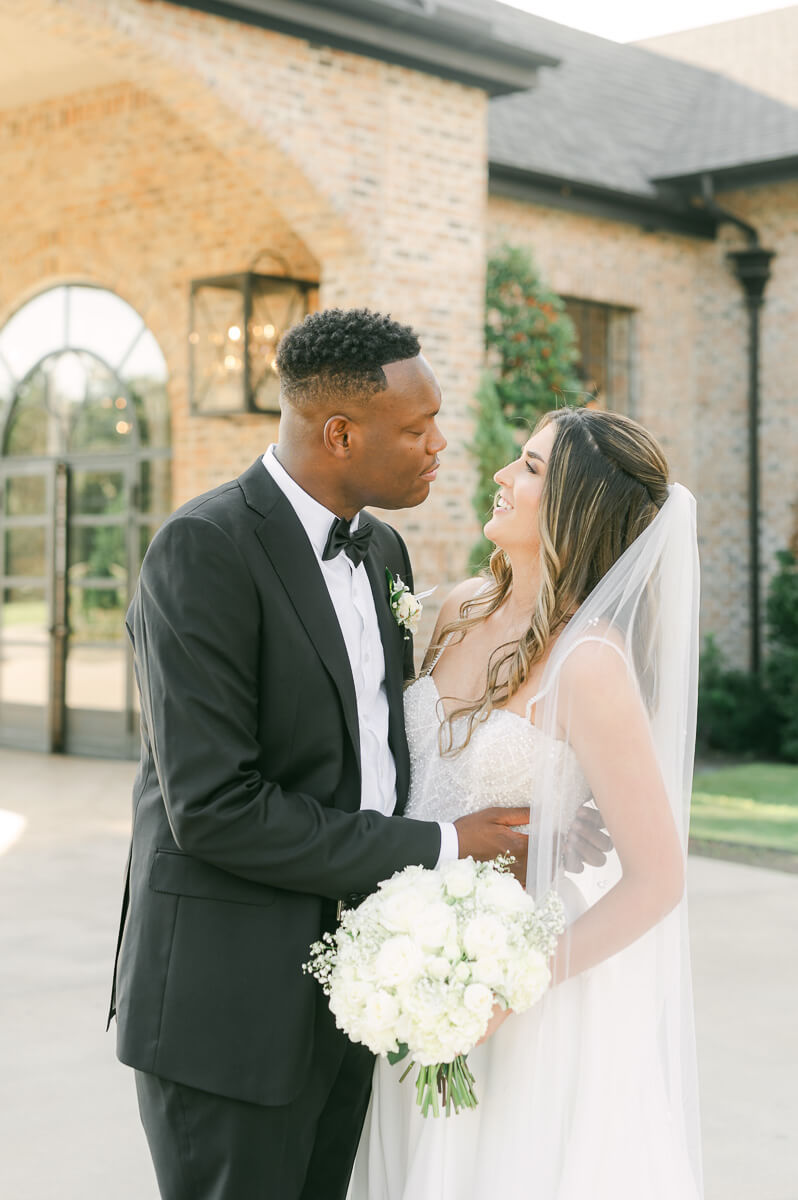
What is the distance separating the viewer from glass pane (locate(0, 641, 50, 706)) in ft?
38.9

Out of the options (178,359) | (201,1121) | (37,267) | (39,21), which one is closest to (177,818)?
(201,1121)

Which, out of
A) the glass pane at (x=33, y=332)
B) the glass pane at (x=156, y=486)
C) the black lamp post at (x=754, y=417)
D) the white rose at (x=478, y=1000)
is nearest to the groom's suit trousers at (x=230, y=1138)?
the white rose at (x=478, y=1000)

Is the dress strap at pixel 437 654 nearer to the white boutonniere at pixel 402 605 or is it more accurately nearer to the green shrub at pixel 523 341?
the white boutonniere at pixel 402 605

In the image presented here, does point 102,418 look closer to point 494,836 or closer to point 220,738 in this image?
point 494,836

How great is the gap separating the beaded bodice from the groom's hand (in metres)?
0.10

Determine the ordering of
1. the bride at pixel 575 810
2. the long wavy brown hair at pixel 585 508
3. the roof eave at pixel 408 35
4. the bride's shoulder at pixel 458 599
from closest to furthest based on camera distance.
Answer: the bride at pixel 575 810
the long wavy brown hair at pixel 585 508
the bride's shoulder at pixel 458 599
the roof eave at pixel 408 35

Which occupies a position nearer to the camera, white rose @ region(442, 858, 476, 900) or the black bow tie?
white rose @ region(442, 858, 476, 900)

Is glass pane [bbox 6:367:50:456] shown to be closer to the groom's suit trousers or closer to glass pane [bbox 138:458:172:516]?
glass pane [bbox 138:458:172:516]

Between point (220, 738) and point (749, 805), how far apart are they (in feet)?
27.9

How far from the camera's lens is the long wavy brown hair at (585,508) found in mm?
2566

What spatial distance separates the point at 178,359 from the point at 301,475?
28.6 feet

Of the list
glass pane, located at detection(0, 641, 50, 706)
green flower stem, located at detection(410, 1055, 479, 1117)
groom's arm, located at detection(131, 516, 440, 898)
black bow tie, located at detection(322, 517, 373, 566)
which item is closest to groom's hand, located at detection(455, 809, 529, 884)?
groom's arm, located at detection(131, 516, 440, 898)

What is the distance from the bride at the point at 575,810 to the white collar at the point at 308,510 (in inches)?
18.7

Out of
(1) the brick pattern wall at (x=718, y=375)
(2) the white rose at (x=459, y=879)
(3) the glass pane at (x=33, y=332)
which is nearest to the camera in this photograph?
(2) the white rose at (x=459, y=879)
